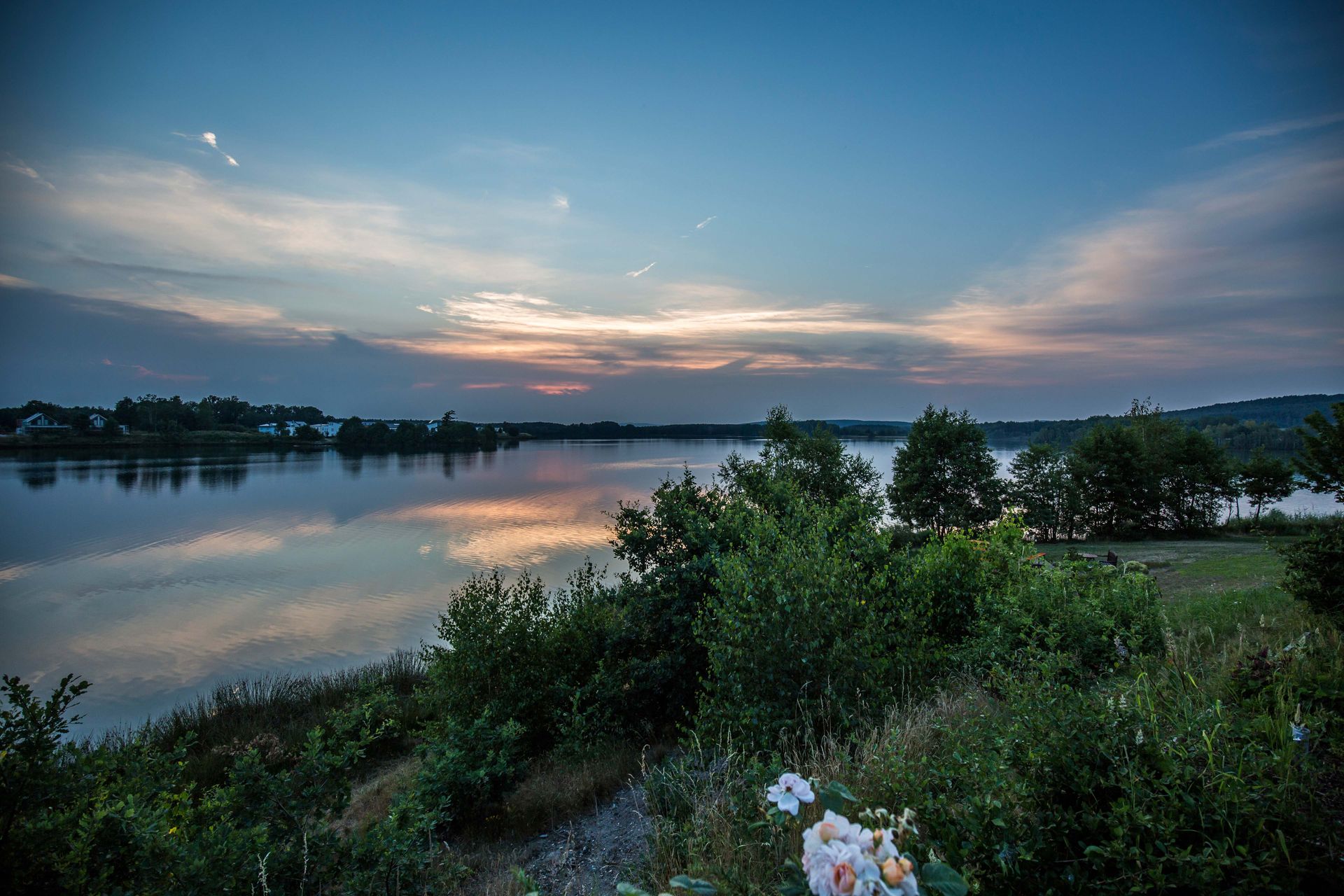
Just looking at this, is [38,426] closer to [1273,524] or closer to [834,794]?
[834,794]

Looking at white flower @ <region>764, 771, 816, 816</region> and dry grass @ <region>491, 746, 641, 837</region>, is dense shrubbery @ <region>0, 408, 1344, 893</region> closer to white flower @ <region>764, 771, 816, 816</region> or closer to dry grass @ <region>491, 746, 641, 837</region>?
dry grass @ <region>491, 746, 641, 837</region>

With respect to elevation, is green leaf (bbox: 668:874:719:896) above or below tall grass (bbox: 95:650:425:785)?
above

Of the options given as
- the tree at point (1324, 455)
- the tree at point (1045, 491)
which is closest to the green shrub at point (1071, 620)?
the tree at point (1324, 455)

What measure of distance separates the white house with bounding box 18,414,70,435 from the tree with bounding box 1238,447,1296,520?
4868 inches

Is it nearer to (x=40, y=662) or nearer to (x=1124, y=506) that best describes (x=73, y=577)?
(x=40, y=662)

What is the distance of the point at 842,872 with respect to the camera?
147 cm

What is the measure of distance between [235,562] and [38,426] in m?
80.6

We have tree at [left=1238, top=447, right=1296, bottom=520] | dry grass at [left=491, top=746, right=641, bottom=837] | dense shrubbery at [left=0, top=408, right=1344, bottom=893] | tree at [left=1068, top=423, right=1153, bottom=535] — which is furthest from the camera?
tree at [left=1068, top=423, right=1153, bottom=535]

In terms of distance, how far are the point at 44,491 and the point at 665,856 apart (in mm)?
61332

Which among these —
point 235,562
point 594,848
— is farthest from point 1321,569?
point 235,562

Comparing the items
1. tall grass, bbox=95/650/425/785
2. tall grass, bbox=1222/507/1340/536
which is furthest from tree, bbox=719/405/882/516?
tall grass, bbox=1222/507/1340/536

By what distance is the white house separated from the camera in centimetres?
7438

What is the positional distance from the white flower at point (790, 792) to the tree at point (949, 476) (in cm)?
3664

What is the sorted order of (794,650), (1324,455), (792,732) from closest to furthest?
(792,732) → (794,650) → (1324,455)
